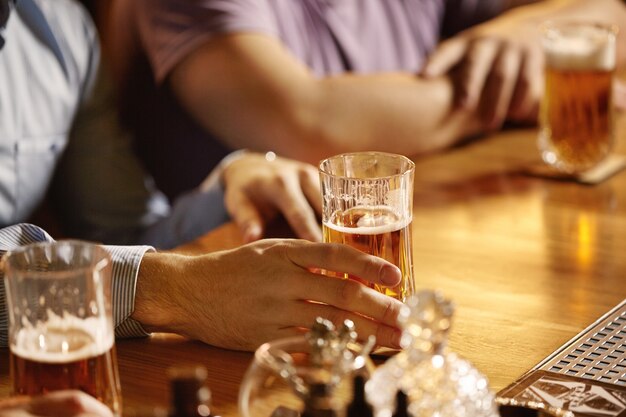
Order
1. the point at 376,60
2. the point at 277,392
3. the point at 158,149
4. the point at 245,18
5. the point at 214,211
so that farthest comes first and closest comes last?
1. the point at 376,60
2. the point at 158,149
3. the point at 245,18
4. the point at 214,211
5. the point at 277,392

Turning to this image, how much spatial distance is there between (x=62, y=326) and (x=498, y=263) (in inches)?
28.1

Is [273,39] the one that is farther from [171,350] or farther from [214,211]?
[171,350]

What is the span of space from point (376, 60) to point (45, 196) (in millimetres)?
962

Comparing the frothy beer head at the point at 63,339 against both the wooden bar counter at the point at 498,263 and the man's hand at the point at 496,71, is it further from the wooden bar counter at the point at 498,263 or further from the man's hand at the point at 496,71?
the man's hand at the point at 496,71

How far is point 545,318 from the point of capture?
48.6 inches

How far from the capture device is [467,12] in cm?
274

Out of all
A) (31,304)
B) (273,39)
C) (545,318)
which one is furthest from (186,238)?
(31,304)

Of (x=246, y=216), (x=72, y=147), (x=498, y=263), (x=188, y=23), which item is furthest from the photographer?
(x=188, y=23)

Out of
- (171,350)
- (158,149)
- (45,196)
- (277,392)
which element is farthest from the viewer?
(158,149)

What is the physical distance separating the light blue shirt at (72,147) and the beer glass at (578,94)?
2.07 feet

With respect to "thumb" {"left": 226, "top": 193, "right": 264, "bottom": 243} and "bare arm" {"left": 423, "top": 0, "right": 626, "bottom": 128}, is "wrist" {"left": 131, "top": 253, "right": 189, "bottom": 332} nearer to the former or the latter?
"thumb" {"left": 226, "top": 193, "right": 264, "bottom": 243}


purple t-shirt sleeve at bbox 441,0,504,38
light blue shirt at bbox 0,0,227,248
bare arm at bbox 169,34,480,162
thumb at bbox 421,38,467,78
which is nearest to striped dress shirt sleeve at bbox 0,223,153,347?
light blue shirt at bbox 0,0,227,248

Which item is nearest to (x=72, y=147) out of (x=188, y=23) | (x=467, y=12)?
(x=188, y=23)

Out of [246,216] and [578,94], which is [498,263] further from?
[578,94]
